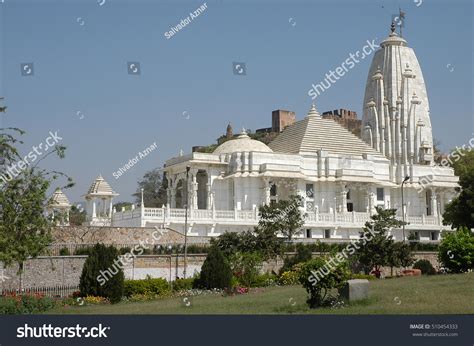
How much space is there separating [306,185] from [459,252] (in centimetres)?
2714

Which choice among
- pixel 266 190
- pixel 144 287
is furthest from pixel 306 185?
pixel 144 287

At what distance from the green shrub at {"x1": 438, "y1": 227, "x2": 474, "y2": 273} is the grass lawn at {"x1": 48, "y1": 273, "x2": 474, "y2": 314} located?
6.03 metres

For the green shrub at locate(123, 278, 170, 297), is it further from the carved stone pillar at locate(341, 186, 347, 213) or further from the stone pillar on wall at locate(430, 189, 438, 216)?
the stone pillar on wall at locate(430, 189, 438, 216)

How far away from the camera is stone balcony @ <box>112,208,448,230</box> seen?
51625 mm

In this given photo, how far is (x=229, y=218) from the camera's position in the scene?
5550 cm

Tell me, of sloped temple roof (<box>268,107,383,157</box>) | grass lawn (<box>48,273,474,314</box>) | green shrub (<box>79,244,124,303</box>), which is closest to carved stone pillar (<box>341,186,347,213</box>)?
sloped temple roof (<box>268,107,383,157</box>)

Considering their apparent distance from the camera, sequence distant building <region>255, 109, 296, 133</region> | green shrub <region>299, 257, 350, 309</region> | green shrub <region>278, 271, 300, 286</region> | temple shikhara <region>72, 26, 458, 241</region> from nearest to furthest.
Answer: green shrub <region>299, 257, 350, 309</region>, green shrub <region>278, 271, 300, 286</region>, temple shikhara <region>72, 26, 458, 241</region>, distant building <region>255, 109, 296, 133</region>
